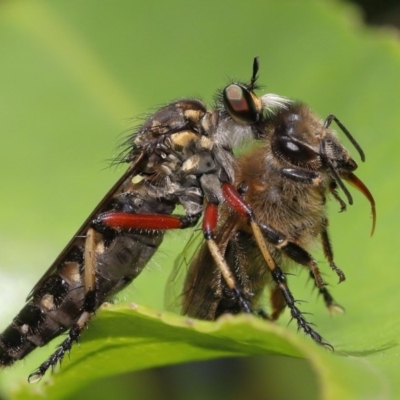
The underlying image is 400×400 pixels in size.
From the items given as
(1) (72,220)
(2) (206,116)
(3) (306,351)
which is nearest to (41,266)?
(1) (72,220)

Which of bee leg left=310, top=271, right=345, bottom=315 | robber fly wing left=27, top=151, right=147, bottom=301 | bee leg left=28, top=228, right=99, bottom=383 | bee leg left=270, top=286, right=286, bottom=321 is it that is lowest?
bee leg left=310, top=271, right=345, bottom=315

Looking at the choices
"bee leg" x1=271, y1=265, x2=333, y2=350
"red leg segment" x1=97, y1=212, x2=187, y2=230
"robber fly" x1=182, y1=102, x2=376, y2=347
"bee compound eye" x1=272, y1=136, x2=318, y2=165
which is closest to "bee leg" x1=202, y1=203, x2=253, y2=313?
"robber fly" x1=182, y1=102, x2=376, y2=347

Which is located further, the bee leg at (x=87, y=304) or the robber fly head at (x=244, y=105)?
the robber fly head at (x=244, y=105)

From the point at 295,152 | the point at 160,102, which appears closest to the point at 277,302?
the point at 295,152

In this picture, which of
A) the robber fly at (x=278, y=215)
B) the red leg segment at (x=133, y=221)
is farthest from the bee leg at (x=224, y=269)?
the red leg segment at (x=133, y=221)

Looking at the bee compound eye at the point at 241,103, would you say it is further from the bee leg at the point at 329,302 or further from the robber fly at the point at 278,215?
the bee leg at the point at 329,302

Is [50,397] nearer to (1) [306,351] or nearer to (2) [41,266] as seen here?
(1) [306,351]

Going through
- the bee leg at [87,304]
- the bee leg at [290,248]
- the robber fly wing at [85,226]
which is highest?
the robber fly wing at [85,226]

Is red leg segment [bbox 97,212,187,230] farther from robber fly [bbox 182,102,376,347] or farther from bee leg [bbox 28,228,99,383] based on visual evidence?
robber fly [bbox 182,102,376,347]
